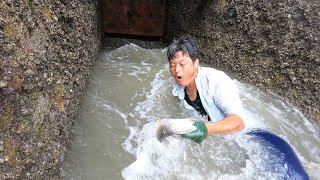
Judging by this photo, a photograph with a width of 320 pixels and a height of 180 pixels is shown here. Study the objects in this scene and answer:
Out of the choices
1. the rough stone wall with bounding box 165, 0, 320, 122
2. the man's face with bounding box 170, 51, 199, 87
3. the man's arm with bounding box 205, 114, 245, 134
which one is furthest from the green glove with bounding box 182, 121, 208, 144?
the rough stone wall with bounding box 165, 0, 320, 122

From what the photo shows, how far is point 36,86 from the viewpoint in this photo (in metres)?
2.41

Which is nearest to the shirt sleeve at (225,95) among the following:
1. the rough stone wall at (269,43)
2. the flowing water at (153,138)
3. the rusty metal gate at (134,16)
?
the flowing water at (153,138)

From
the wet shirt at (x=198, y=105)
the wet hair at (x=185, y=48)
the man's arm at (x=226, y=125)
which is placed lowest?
the wet shirt at (x=198, y=105)

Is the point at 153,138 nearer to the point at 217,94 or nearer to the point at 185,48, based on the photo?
the point at 217,94

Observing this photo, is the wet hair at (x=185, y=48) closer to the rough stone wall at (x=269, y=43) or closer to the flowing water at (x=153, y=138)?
the flowing water at (x=153, y=138)

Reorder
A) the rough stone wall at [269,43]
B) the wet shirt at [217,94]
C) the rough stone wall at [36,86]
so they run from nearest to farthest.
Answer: the rough stone wall at [36,86], the wet shirt at [217,94], the rough stone wall at [269,43]

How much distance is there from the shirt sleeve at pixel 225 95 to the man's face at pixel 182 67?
191mm

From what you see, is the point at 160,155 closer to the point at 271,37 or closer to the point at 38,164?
the point at 38,164

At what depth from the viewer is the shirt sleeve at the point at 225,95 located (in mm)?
2432

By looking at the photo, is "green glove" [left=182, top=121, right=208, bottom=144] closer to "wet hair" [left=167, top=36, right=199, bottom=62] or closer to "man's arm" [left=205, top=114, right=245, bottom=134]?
"man's arm" [left=205, top=114, right=245, bottom=134]

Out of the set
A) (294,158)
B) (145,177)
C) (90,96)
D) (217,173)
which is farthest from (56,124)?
(294,158)

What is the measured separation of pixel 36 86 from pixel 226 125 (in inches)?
60.0

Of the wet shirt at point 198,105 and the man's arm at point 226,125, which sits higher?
the man's arm at point 226,125

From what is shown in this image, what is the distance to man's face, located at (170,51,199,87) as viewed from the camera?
2551 mm
